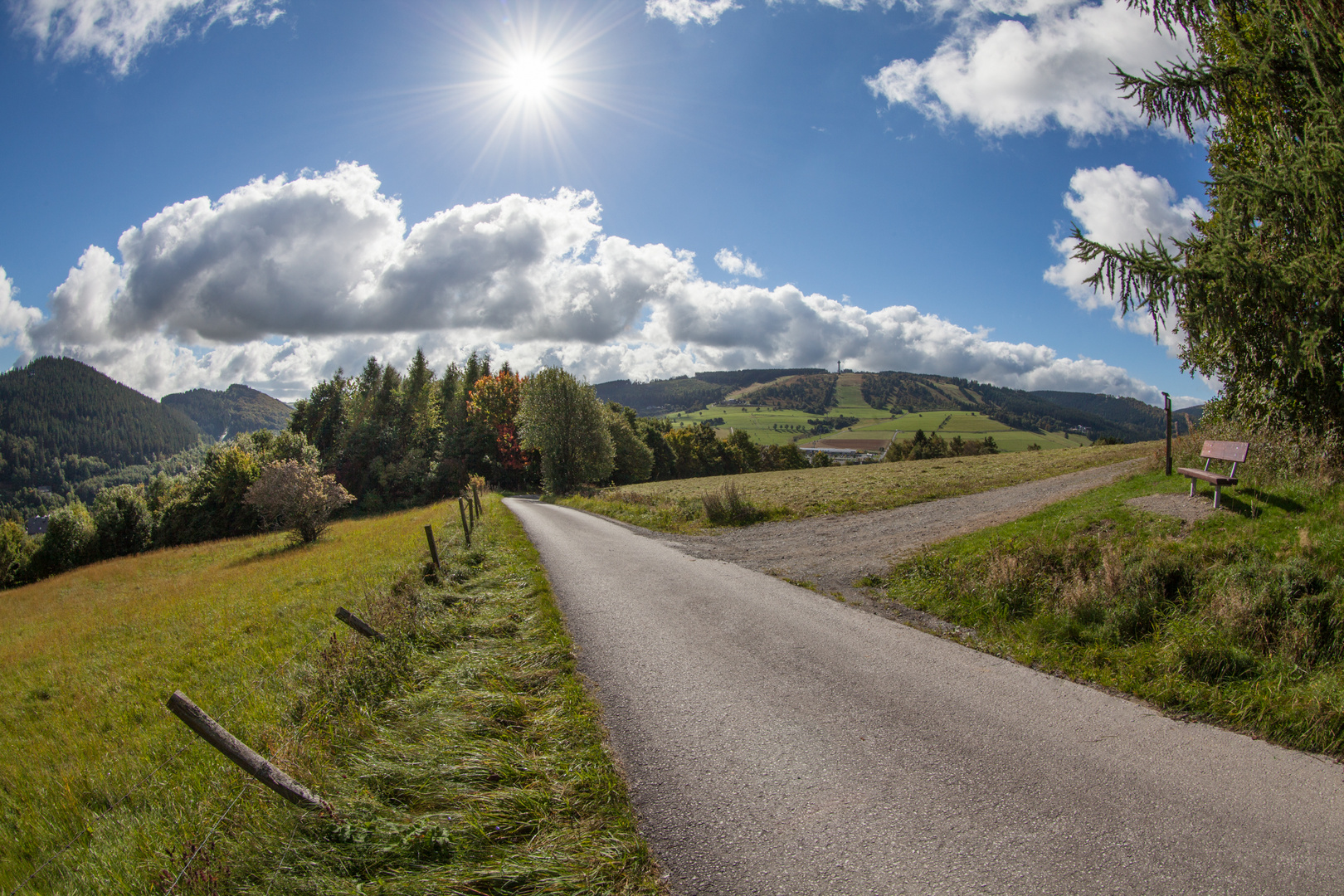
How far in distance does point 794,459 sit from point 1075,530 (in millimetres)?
80302

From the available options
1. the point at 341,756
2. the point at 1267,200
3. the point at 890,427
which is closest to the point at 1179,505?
the point at 1267,200

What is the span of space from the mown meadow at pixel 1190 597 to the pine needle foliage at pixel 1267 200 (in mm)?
2377

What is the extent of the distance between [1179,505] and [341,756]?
12913mm

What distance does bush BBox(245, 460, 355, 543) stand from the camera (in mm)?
30828

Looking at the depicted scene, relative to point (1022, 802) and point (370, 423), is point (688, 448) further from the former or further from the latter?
point (1022, 802)

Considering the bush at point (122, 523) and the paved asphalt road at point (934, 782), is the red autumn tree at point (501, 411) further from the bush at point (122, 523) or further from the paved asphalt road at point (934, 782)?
the paved asphalt road at point (934, 782)

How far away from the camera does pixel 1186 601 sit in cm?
707

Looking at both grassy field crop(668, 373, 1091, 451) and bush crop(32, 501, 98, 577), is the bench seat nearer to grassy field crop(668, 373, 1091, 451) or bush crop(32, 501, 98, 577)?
bush crop(32, 501, 98, 577)

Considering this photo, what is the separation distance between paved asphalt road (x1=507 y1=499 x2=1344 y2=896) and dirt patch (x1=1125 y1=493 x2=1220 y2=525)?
545cm

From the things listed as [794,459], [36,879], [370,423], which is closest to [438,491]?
[370,423]

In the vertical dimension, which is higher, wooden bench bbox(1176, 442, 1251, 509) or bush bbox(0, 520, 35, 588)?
wooden bench bbox(1176, 442, 1251, 509)

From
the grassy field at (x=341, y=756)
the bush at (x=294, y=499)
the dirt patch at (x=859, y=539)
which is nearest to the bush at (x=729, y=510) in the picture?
the dirt patch at (x=859, y=539)

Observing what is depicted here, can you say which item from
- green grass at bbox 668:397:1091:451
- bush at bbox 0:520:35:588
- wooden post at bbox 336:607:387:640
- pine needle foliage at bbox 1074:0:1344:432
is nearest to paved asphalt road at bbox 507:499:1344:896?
wooden post at bbox 336:607:387:640

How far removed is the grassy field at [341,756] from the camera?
373 centimetres
